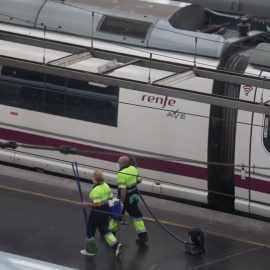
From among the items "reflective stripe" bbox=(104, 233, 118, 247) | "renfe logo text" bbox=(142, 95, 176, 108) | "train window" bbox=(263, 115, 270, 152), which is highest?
"renfe logo text" bbox=(142, 95, 176, 108)

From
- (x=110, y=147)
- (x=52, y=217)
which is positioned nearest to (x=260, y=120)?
(x=110, y=147)

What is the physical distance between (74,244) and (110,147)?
8.47 feet

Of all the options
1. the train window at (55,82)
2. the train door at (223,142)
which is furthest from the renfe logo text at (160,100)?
the train window at (55,82)

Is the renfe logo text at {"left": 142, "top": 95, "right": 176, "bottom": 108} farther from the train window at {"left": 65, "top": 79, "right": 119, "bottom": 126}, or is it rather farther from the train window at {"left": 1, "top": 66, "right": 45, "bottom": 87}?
the train window at {"left": 1, "top": 66, "right": 45, "bottom": 87}

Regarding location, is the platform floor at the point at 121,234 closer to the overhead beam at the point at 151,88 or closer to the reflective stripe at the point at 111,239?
the reflective stripe at the point at 111,239

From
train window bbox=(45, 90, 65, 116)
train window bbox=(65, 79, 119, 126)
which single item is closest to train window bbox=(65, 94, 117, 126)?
train window bbox=(65, 79, 119, 126)

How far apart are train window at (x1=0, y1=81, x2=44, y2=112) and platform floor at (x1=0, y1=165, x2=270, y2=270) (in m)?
1.55

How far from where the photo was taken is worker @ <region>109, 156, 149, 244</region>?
14.8m

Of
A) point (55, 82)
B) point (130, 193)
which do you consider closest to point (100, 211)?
point (130, 193)

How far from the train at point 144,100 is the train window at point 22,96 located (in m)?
0.02

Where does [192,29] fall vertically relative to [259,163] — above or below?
above

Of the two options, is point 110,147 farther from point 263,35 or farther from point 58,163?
point 263,35

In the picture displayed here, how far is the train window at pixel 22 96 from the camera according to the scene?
17641 mm

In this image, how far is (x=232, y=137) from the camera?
52.4 ft
